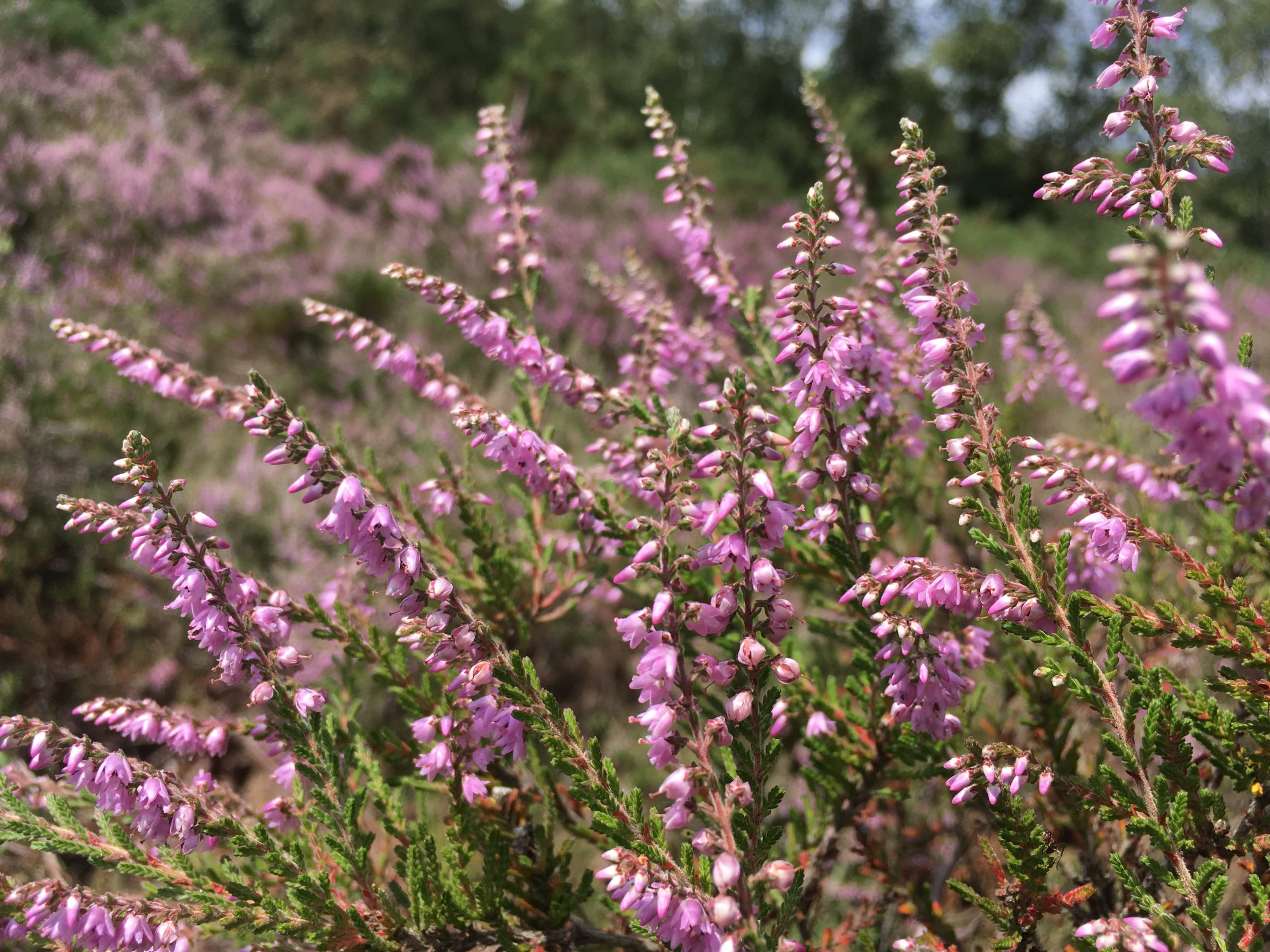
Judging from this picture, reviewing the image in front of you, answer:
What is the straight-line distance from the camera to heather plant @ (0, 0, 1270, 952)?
1.06 metres

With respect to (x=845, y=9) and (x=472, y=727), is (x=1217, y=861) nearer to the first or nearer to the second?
(x=472, y=727)

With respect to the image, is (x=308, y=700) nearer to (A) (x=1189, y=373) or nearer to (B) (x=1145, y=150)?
(A) (x=1189, y=373)

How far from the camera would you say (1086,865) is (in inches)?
64.6

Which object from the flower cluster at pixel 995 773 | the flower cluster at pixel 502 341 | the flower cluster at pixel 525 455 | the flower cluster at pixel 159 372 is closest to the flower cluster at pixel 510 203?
the flower cluster at pixel 502 341

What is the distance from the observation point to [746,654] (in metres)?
1.07

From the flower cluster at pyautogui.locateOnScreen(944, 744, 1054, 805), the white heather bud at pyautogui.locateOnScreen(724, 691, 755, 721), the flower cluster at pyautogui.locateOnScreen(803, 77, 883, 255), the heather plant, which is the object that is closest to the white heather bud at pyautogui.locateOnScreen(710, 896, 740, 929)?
→ the heather plant

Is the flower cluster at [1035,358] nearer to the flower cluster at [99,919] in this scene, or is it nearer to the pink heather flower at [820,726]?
the pink heather flower at [820,726]

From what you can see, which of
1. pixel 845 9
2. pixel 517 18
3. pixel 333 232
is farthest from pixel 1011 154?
pixel 333 232

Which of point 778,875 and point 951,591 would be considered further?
point 951,591

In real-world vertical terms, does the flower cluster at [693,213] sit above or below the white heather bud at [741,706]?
above

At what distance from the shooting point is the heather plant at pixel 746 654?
1.06m

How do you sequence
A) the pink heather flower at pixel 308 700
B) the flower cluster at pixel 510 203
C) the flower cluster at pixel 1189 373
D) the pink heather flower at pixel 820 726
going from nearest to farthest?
the flower cluster at pixel 1189 373, the pink heather flower at pixel 308 700, the pink heather flower at pixel 820 726, the flower cluster at pixel 510 203

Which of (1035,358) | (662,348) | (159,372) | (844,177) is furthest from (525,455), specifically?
(1035,358)

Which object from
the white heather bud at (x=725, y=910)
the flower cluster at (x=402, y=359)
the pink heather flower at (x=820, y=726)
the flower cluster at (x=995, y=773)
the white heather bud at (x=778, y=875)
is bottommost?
the white heather bud at (x=725, y=910)
